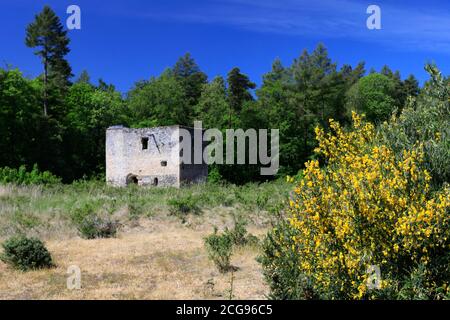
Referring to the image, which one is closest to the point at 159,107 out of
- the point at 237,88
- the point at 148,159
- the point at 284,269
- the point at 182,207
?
the point at 237,88

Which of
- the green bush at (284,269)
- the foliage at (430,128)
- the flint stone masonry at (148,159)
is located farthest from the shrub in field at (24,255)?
the flint stone masonry at (148,159)

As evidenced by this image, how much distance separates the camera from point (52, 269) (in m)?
9.55

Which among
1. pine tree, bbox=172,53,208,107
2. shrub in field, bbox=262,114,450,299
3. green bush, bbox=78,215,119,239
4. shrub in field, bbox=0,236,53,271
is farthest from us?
pine tree, bbox=172,53,208,107

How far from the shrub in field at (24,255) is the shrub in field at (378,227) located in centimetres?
678

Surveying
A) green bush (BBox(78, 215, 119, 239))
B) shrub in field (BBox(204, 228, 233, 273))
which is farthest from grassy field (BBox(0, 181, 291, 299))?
green bush (BBox(78, 215, 119, 239))

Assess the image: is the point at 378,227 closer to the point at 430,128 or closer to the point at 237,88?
the point at 430,128

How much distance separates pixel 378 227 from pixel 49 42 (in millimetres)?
40867

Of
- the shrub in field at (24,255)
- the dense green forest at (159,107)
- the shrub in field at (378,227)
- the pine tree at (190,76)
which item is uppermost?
the pine tree at (190,76)

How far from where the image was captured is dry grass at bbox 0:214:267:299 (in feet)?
25.5

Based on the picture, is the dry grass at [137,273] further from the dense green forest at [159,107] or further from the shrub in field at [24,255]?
the dense green forest at [159,107]

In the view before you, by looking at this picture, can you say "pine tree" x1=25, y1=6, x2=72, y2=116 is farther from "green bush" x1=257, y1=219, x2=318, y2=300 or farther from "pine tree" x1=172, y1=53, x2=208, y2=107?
"green bush" x1=257, y1=219, x2=318, y2=300

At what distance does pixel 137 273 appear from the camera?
30.1 ft

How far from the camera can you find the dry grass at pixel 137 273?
7.77m

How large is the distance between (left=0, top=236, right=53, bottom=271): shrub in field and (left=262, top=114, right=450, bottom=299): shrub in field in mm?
6785
